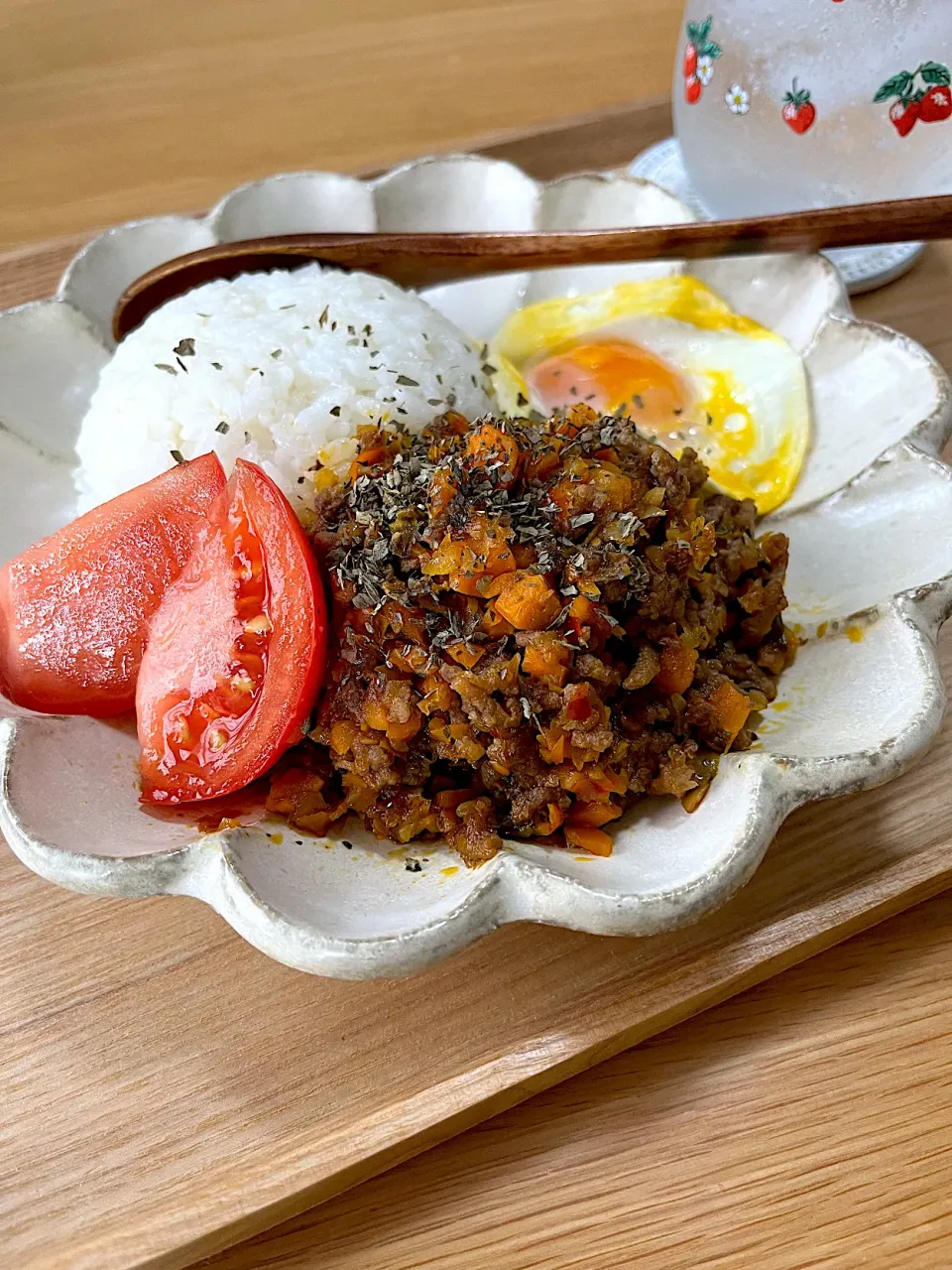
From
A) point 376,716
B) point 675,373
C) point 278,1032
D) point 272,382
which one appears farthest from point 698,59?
point 278,1032

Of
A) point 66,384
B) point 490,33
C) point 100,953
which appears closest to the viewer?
point 100,953

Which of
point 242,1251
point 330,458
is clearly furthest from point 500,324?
point 242,1251

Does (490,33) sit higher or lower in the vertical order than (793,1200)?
higher

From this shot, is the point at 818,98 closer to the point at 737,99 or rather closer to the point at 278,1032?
the point at 737,99

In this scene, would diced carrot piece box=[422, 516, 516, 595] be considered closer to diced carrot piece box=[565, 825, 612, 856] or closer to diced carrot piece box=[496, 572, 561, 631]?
diced carrot piece box=[496, 572, 561, 631]

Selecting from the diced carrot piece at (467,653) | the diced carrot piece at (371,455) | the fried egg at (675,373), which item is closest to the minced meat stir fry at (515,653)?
the diced carrot piece at (467,653)

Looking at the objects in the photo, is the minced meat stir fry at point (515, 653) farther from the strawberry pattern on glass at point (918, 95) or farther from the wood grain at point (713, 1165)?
the strawberry pattern on glass at point (918, 95)

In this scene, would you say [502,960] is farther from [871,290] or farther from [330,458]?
[871,290]
